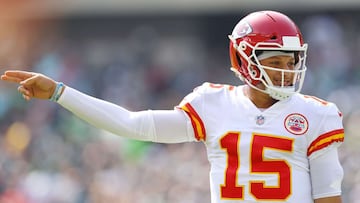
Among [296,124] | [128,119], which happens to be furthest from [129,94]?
[296,124]

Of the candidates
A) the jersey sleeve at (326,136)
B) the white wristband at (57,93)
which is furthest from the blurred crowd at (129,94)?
the white wristband at (57,93)

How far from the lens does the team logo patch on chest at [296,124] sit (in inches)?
169

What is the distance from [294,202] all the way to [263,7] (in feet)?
46.7

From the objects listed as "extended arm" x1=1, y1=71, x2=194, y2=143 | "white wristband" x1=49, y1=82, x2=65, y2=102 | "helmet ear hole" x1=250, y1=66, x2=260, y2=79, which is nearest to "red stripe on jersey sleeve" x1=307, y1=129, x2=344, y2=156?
"helmet ear hole" x1=250, y1=66, x2=260, y2=79

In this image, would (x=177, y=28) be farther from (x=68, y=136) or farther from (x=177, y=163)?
(x=177, y=163)

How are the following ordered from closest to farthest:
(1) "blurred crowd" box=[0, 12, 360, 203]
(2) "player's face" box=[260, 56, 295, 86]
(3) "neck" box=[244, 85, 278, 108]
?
(2) "player's face" box=[260, 56, 295, 86] → (3) "neck" box=[244, 85, 278, 108] → (1) "blurred crowd" box=[0, 12, 360, 203]

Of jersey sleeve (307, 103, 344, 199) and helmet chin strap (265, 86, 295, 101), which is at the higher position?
helmet chin strap (265, 86, 295, 101)

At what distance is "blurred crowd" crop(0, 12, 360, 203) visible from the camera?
9.49m

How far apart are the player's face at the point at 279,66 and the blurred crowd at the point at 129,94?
412cm

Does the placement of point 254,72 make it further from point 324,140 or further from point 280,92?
point 324,140

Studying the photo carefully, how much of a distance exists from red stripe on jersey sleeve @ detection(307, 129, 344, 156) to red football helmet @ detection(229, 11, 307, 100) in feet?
0.72

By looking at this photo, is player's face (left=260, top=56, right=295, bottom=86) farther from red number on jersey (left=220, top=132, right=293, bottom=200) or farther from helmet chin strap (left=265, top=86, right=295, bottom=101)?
red number on jersey (left=220, top=132, right=293, bottom=200)

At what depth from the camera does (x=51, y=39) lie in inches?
747

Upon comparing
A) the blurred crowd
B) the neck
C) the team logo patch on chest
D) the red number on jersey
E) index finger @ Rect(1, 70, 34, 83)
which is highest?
the blurred crowd
